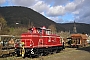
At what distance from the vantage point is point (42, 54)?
78.8ft

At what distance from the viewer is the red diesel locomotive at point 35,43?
21.4m

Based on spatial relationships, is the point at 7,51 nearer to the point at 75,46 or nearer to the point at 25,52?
the point at 25,52

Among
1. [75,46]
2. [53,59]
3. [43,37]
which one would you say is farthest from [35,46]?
[75,46]

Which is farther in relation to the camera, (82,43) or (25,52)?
(82,43)

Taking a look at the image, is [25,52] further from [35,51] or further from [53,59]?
[53,59]

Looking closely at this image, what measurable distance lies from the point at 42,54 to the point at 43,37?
2247 millimetres

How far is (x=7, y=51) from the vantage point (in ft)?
81.9

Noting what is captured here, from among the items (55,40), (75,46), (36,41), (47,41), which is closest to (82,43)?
(75,46)

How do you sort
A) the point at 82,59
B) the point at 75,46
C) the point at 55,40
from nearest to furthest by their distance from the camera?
the point at 82,59 < the point at 55,40 < the point at 75,46

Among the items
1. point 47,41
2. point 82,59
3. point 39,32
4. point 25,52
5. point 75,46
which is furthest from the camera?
point 75,46

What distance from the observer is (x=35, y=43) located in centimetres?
2205

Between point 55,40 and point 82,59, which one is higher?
point 55,40

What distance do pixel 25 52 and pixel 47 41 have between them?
437cm

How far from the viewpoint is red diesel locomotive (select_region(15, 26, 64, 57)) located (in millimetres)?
21422
